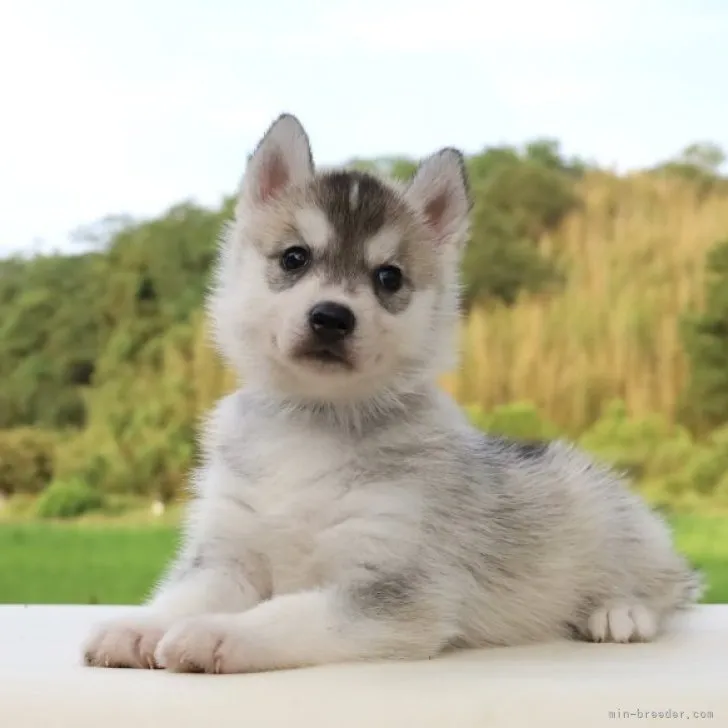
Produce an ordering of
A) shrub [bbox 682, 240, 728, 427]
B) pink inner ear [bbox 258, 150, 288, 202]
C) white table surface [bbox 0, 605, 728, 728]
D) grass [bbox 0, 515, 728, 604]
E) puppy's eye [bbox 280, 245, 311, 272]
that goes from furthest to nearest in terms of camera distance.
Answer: shrub [bbox 682, 240, 728, 427]
grass [bbox 0, 515, 728, 604]
pink inner ear [bbox 258, 150, 288, 202]
puppy's eye [bbox 280, 245, 311, 272]
white table surface [bbox 0, 605, 728, 728]

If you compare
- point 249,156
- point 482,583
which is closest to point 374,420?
point 482,583

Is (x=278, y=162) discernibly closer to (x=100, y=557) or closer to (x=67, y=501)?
(x=100, y=557)

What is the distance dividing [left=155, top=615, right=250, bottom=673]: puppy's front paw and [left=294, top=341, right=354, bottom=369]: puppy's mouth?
33 cm

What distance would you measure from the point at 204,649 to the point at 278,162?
0.67 metres

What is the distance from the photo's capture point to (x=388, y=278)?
1.44 metres

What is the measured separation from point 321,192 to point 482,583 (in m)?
0.54

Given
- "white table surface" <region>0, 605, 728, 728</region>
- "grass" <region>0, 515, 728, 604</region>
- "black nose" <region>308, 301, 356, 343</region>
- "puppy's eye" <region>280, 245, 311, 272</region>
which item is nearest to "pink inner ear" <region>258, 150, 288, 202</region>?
"puppy's eye" <region>280, 245, 311, 272</region>

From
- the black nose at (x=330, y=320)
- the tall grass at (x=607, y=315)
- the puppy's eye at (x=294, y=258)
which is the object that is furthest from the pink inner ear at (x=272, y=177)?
the tall grass at (x=607, y=315)

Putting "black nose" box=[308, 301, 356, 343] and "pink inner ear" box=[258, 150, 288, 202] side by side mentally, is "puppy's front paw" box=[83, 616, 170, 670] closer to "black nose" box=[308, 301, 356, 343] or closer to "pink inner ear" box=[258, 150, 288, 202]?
"black nose" box=[308, 301, 356, 343]

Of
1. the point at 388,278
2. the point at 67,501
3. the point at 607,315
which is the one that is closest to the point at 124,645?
the point at 388,278

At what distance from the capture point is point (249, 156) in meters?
1.55

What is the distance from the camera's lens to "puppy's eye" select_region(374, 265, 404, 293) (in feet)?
4.68

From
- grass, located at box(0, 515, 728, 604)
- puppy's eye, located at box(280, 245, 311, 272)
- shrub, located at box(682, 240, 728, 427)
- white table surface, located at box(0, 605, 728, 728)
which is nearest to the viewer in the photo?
white table surface, located at box(0, 605, 728, 728)

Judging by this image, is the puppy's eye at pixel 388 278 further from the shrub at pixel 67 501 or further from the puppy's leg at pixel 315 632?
the shrub at pixel 67 501
